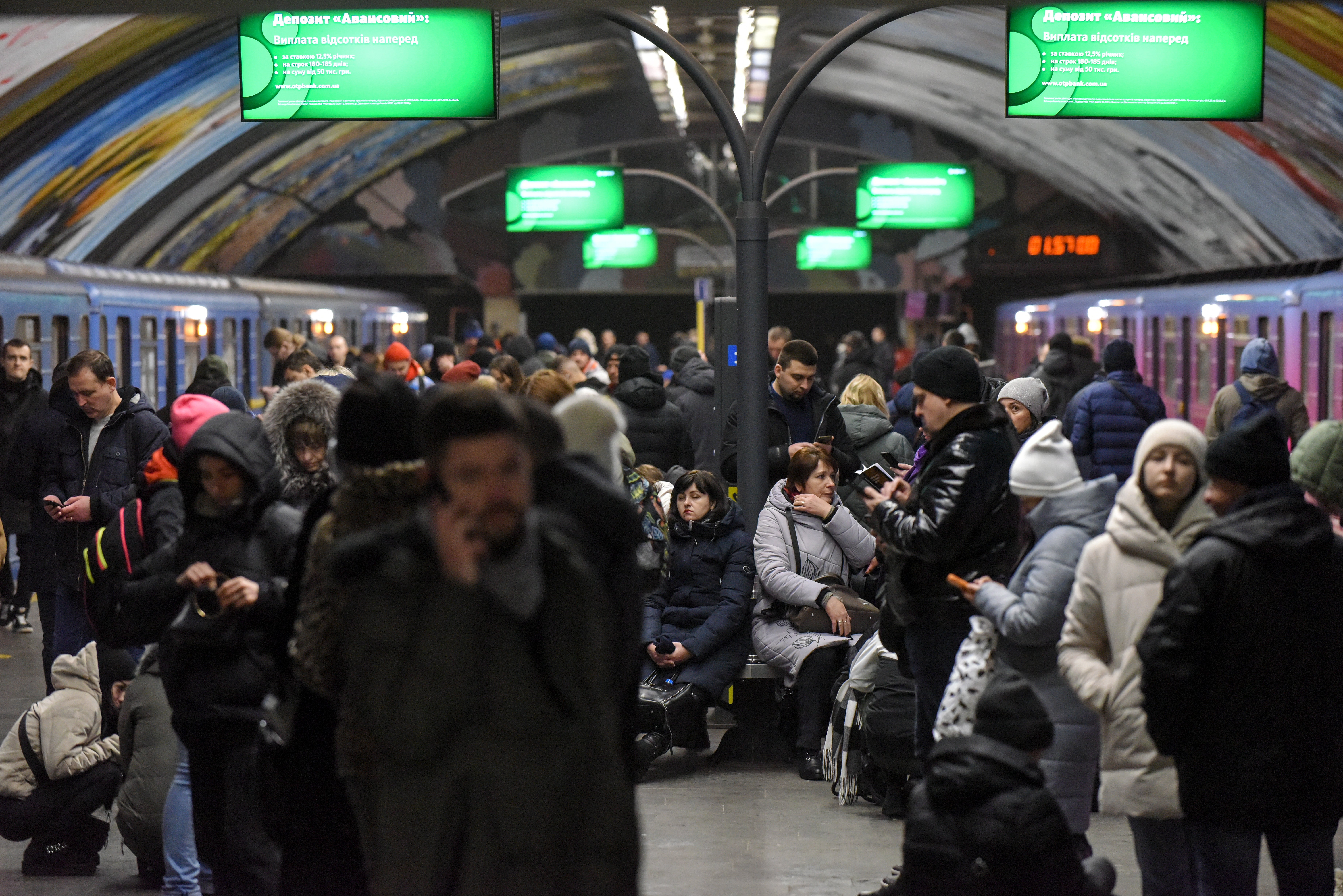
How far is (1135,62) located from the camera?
9086 mm

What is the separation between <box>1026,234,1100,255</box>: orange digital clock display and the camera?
99.7 feet

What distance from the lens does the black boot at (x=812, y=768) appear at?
6816mm

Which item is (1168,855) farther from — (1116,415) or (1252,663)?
(1116,415)

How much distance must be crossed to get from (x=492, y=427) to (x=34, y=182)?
1840 centimetres

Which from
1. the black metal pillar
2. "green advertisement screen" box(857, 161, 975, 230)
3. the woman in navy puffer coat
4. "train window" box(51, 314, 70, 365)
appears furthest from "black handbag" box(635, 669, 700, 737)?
"green advertisement screen" box(857, 161, 975, 230)

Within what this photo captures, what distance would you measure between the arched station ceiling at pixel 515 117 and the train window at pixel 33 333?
8.50 feet

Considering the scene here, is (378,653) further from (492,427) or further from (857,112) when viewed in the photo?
(857,112)

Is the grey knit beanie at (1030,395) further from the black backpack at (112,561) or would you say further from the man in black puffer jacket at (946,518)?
the black backpack at (112,561)

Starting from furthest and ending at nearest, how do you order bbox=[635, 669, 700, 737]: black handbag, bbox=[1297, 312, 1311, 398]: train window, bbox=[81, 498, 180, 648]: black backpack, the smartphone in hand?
bbox=[1297, 312, 1311, 398]: train window
bbox=[635, 669, 700, 737]: black handbag
the smartphone in hand
bbox=[81, 498, 180, 648]: black backpack

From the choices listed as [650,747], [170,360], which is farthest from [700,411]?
[170,360]

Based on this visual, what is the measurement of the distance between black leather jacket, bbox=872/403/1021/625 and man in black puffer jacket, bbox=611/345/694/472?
4574mm

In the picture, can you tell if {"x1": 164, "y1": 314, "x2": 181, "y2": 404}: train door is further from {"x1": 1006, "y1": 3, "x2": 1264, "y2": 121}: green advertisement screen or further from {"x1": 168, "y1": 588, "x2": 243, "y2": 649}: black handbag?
{"x1": 168, "y1": 588, "x2": 243, "y2": 649}: black handbag

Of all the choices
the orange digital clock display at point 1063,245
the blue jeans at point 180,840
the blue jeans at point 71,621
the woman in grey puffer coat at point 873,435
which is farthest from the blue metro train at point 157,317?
the orange digital clock display at point 1063,245

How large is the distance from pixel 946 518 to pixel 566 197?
47.6 feet
